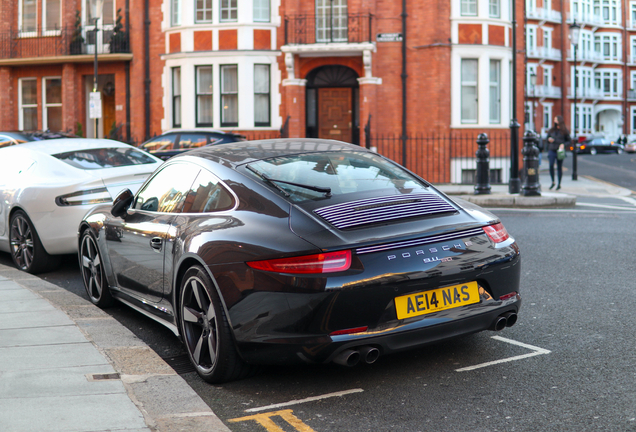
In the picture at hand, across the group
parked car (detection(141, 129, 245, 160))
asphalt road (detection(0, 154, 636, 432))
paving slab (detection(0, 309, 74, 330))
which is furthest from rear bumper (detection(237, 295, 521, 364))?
parked car (detection(141, 129, 245, 160))

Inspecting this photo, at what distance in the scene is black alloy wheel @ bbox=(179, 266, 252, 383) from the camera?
4.16 metres

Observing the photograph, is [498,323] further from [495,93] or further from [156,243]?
[495,93]

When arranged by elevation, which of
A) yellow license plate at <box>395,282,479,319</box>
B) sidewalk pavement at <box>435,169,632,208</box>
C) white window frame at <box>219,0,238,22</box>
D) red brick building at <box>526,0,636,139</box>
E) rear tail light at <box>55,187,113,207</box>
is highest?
red brick building at <box>526,0,636,139</box>

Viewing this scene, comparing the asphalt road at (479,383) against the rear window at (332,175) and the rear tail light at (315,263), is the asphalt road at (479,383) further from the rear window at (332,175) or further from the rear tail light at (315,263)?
the rear window at (332,175)

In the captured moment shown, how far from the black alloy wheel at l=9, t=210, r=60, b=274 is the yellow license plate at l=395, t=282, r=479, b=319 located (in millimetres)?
5190

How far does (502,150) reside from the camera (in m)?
25.1

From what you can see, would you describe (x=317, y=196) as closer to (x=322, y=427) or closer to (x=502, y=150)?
(x=322, y=427)

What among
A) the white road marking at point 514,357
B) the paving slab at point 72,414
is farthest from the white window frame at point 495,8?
the paving slab at point 72,414

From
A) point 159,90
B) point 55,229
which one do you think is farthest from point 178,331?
point 159,90

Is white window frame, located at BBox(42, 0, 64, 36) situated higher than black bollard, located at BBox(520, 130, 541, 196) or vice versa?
white window frame, located at BBox(42, 0, 64, 36)

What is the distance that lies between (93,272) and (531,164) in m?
11.7

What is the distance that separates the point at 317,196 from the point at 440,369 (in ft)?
4.16

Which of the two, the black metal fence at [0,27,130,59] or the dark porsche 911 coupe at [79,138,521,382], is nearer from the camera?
the dark porsche 911 coupe at [79,138,521,382]

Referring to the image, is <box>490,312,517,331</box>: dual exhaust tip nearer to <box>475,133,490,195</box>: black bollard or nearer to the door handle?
the door handle
